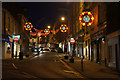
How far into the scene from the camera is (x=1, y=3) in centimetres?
3098

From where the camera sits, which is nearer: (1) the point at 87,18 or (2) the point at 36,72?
(2) the point at 36,72

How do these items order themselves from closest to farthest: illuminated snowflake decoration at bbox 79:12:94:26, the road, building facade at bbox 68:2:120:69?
1. the road
2. building facade at bbox 68:2:120:69
3. illuminated snowflake decoration at bbox 79:12:94:26

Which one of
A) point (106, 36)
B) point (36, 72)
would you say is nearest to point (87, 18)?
point (106, 36)

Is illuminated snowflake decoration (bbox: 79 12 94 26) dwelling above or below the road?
above

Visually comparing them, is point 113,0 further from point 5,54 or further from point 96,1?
point 5,54

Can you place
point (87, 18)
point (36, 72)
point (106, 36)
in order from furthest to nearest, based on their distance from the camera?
point (87, 18) < point (106, 36) < point (36, 72)

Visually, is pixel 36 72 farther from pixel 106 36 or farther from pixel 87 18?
pixel 87 18

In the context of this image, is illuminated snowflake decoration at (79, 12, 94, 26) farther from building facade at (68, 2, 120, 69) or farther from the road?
the road

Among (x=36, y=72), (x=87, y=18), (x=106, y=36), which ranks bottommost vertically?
(x=36, y=72)

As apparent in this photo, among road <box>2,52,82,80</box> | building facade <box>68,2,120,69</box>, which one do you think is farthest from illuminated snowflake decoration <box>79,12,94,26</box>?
road <box>2,52,82,80</box>

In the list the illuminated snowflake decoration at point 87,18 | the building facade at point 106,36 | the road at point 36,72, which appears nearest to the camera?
the road at point 36,72

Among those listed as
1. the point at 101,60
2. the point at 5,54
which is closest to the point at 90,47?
the point at 101,60

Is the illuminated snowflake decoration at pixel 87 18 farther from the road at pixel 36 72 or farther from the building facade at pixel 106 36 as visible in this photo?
the road at pixel 36 72

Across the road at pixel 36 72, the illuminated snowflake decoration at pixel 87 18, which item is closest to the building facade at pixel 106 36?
the illuminated snowflake decoration at pixel 87 18
